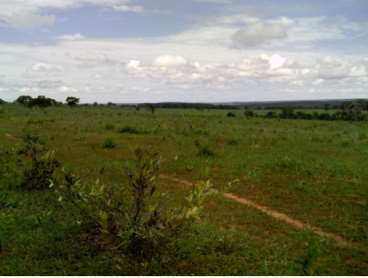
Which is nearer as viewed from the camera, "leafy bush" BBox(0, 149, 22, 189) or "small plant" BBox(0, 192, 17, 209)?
"small plant" BBox(0, 192, 17, 209)

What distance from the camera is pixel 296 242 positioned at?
8.21m

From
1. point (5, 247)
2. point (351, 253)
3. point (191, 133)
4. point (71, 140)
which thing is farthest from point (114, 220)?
point (191, 133)

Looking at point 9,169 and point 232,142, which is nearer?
point 9,169

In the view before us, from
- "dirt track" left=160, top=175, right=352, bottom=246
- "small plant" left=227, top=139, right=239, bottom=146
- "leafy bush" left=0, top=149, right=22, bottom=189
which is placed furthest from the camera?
"small plant" left=227, top=139, right=239, bottom=146

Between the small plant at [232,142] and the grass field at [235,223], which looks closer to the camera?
the grass field at [235,223]

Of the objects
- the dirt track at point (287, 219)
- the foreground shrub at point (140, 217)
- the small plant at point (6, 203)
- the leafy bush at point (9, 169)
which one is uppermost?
the foreground shrub at point (140, 217)

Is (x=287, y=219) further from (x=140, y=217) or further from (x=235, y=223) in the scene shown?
(x=140, y=217)

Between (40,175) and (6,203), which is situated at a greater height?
(40,175)

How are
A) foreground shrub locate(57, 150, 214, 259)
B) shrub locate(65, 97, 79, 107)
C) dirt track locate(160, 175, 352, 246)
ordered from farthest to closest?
shrub locate(65, 97, 79, 107)
dirt track locate(160, 175, 352, 246)
foreground shrub locate(57, 150, 214, 259)

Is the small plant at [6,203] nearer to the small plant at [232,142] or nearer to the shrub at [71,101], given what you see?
the small plant at [232,142]

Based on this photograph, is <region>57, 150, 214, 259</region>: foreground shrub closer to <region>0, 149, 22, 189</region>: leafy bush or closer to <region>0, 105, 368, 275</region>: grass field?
<region>0, 105, 368, 275</region>: grass field

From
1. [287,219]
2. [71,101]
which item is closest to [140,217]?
[287,219]

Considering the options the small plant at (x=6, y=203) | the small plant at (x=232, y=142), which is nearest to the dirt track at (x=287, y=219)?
the small plant at (x=6, y=203)

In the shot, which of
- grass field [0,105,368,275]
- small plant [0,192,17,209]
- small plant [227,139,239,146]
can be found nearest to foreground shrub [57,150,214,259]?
grass field [0,105,368,275]
